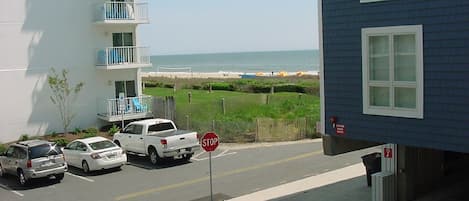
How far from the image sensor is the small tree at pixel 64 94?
30.1 metres

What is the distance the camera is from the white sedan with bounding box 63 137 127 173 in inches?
896

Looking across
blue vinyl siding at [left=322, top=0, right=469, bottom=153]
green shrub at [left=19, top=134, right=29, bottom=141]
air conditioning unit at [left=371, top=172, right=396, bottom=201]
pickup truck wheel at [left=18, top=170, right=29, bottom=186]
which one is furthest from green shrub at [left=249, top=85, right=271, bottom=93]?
blue vinyl siding at [left=322, top=0, right=469, bottom=153]

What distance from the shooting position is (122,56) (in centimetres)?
3231

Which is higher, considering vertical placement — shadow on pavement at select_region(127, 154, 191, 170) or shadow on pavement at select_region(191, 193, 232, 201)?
shadow on pavement at select_region(127, 154, 191, 170)

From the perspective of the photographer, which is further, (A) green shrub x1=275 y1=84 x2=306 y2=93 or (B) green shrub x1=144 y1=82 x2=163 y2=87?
(B) green shrub x1=144 y1=82 x2=163 y2=87

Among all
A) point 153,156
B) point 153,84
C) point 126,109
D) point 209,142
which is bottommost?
point 153,156

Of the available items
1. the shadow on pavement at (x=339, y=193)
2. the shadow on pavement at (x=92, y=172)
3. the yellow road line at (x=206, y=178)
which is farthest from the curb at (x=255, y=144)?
the shadow on pavement at (x=339, y=193)

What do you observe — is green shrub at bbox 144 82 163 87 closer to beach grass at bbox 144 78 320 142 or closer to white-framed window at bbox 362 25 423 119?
beach grass at bbox 144 78 320 142

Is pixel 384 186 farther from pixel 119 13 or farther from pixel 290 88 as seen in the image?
pixel 290 88

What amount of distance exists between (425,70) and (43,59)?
22940mm

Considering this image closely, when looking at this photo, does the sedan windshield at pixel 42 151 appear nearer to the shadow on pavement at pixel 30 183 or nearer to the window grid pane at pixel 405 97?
the shadow on pavement at pixel 30 183

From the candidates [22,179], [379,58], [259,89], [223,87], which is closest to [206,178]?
[22,179]

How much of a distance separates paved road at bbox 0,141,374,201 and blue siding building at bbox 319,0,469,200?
6783 millimetres

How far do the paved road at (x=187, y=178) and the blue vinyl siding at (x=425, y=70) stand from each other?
6760 millimetres
